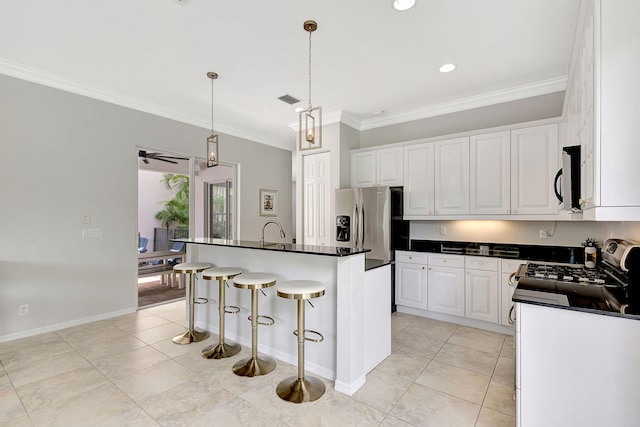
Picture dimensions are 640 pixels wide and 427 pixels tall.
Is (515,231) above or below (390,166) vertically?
below

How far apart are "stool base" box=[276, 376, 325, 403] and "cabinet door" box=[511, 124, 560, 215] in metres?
2.88

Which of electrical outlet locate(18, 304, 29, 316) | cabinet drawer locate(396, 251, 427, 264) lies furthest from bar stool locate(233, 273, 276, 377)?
electrical outlet locate(18, 304, 29, 316)

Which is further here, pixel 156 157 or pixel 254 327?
pixel 156 157

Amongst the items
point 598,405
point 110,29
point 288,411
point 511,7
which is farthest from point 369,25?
point 288,411

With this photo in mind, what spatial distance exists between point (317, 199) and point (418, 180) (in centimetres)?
162

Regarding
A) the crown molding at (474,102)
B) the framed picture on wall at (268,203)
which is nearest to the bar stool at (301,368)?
the crown molding at (474,102)

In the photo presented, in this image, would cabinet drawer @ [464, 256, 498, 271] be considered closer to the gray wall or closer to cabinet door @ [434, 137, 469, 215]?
cabinet door @ [434, 137, 469, 215]

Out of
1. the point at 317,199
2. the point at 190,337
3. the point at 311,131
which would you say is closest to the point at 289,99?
the point at 311,131

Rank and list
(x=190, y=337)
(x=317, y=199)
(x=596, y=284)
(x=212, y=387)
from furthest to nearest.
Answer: (x=317, y=199), (x=190, y=337), (x=212, y=387), (x=596, y=284)

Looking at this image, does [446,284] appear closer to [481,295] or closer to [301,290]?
[481,295]

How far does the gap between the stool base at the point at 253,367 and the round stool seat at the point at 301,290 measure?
2.64 feet

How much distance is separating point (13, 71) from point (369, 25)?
372cm

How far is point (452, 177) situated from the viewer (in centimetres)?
390

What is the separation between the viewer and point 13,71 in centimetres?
321
